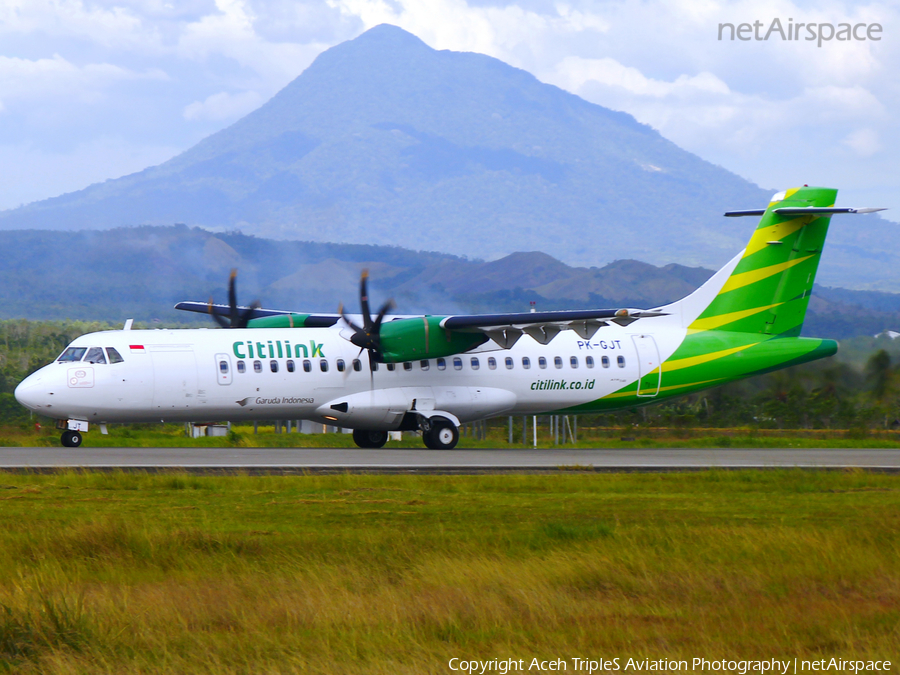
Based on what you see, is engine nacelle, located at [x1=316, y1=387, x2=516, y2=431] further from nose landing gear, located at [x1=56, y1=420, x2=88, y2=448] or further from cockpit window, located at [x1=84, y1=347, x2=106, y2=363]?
nose landing gear, located at [x1=56, y1=420, x2=88, y2=448]

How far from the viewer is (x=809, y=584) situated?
9.41m

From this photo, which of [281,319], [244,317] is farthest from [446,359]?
[244,317]

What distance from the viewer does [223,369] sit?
2630cm

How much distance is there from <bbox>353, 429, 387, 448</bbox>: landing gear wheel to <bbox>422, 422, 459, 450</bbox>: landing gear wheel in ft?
7.54

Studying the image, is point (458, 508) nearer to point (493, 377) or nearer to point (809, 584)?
point (809, 584)

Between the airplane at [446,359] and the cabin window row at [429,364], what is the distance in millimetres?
38

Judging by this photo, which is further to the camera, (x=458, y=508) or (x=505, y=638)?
(x=458, y=508)

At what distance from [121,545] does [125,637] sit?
3.77 m

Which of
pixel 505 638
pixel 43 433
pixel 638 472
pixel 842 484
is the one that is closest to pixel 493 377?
pixel 638 472

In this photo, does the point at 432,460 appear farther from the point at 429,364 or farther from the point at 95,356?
the point at 95,356

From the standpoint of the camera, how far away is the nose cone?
2466cm

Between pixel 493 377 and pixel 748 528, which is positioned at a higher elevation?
pixel 493 377

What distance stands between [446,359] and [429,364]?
1.71 ft

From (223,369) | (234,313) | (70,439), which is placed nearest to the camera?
(70,439)
